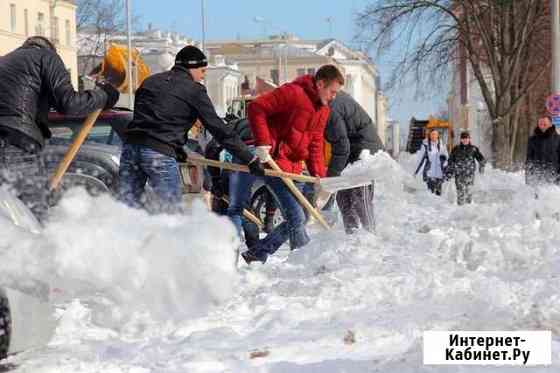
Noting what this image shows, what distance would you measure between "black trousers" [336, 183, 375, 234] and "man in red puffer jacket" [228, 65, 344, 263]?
1188 mm

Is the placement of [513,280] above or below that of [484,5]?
below

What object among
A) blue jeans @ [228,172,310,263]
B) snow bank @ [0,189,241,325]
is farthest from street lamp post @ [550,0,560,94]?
snow bank @ [0,189,241,325]

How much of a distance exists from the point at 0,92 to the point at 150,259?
207 cm

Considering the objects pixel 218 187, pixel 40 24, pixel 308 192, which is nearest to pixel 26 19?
pixel 40 24

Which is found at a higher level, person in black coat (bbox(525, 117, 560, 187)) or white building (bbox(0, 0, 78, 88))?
white building (bbox(0, 0, 78, 88))

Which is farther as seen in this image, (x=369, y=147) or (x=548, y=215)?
(x=548, y=215)

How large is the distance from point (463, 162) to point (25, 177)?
16084 millimetres

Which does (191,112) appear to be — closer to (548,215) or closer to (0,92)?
(0,92)

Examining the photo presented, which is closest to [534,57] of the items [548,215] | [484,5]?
[484,5]

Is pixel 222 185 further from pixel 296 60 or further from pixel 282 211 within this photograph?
pixel 296 60

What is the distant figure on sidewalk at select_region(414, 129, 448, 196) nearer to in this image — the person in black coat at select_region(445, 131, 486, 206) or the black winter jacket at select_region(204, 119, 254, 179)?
the person in black coat at select_region(445, 131, 486, 206)

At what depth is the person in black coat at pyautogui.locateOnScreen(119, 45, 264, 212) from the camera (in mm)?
7711

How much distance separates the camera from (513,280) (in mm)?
7504

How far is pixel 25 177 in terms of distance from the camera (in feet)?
22.2
